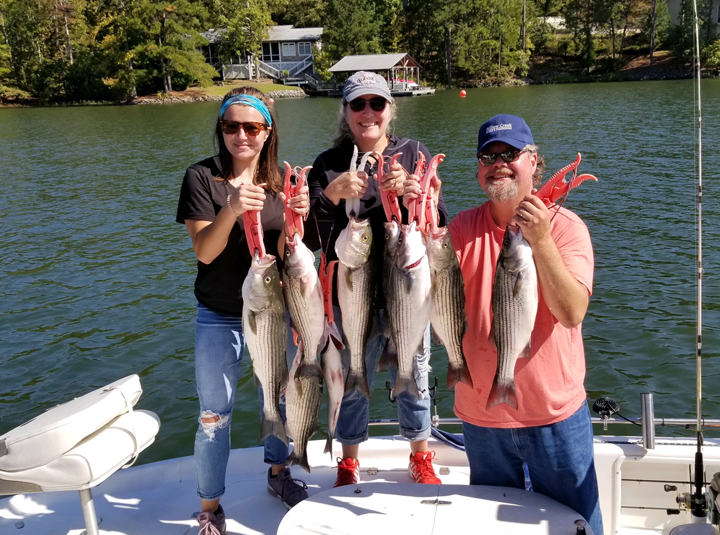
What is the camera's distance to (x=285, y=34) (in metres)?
80.6

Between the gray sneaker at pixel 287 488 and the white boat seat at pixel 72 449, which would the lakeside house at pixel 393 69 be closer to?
the gray sneaker at pixel 287 488

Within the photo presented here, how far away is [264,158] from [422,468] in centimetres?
239

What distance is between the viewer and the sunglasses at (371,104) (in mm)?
3771

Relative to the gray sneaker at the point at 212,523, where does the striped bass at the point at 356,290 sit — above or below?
above

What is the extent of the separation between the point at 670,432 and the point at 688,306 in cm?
398

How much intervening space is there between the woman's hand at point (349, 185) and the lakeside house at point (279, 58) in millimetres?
77165

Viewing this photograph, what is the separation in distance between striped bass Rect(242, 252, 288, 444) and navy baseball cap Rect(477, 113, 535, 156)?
1271 mm

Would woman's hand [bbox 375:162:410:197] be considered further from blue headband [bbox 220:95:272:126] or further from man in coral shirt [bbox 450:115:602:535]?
blue headband [bbox 220:95:272:126]

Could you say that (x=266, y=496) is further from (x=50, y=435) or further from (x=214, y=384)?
(x=50, y=435)

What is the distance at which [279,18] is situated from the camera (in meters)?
93.8

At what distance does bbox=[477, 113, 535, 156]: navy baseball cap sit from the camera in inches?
120

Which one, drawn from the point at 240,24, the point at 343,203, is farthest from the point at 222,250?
the point at 240,24

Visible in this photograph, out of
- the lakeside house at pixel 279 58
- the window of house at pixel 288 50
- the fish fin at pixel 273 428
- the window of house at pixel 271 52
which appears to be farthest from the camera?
the window of house at pixel 271 52

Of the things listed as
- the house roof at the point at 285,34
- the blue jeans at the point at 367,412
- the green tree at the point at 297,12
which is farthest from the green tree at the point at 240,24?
the blue jeans at the point at 367,412
